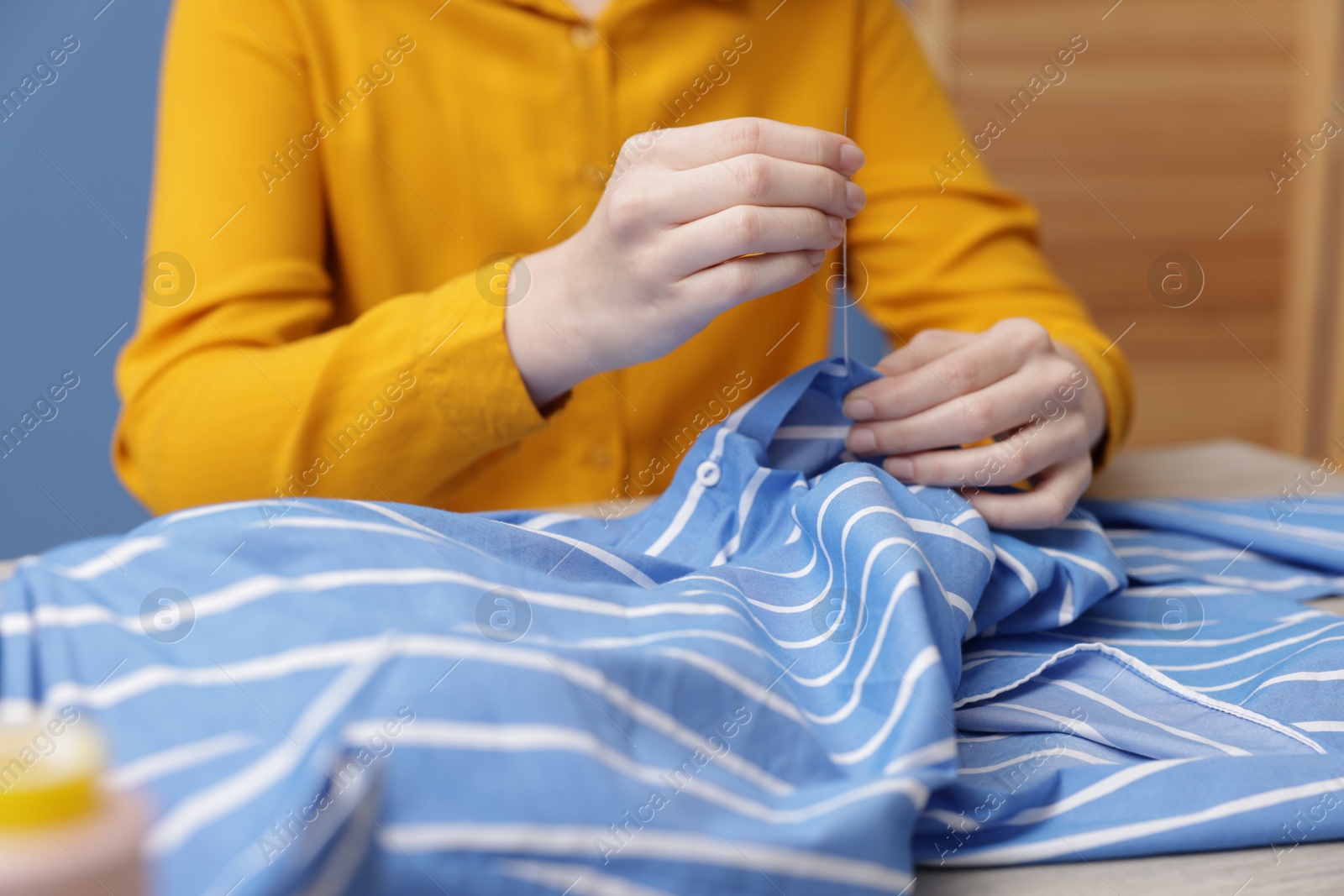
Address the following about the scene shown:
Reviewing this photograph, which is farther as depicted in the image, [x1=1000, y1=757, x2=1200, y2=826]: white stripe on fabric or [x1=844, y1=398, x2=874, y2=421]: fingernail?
[x1=844, y1=398, x2=874, y2=421]: fingernail

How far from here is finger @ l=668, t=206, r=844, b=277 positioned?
51cm

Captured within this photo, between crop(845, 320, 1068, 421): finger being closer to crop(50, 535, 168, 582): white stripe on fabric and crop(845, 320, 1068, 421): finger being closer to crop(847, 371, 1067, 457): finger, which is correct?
crop(847, 371, 1067, 457): finger

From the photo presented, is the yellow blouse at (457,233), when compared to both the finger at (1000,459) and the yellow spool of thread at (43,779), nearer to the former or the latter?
the finger at (1000,459)

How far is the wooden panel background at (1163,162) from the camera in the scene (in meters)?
1.89

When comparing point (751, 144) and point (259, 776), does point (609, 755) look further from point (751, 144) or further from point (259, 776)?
point (751, 144)

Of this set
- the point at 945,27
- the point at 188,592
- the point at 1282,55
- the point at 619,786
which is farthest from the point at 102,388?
the point at 1282,55

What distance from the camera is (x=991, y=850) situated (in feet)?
1.20

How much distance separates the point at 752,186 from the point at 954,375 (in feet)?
0.61

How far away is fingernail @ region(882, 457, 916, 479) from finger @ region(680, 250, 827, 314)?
0.12m

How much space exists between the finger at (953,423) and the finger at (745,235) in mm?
117

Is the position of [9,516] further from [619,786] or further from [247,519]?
[619,786]

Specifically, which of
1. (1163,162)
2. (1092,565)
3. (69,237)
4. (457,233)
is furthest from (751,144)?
(1163,162)

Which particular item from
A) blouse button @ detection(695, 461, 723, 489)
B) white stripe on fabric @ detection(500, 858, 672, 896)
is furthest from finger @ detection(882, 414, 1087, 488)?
white stripe on fabric @ detection(500, 858, 672, 896)

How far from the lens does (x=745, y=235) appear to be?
19.9 inches
